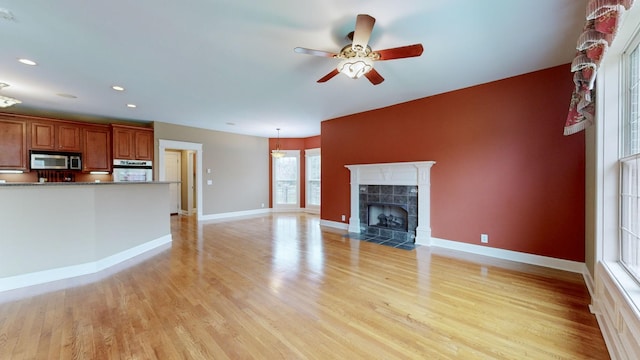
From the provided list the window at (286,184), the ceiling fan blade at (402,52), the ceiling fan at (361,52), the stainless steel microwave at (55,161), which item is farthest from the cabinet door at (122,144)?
the ceiling fan blade at (402,52)

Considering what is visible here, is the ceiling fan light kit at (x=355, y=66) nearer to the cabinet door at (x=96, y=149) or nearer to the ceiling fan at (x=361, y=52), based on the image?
the ceiling fan at (x=361, y=52)

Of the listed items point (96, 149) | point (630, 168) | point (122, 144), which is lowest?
point (630, 168)

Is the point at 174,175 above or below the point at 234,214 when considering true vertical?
above

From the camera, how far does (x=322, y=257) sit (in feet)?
12.4

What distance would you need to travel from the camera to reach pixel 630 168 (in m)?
1.93

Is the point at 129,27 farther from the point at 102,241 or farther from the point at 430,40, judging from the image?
the point at 430,40

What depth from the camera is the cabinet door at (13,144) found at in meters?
4.72

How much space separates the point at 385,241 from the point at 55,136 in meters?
6.90

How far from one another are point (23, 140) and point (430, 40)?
7.22 m

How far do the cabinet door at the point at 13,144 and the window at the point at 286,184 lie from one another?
565 cm

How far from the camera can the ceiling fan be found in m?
2.13

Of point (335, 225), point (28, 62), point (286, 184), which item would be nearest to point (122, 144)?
point (28, 62)

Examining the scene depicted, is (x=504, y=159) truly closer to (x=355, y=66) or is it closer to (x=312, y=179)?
(x=355, y=66)

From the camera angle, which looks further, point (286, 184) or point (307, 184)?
point (286, 184)
